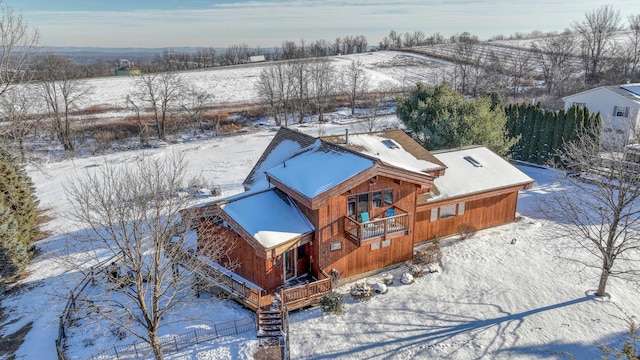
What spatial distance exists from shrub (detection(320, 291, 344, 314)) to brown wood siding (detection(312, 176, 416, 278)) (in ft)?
5.33

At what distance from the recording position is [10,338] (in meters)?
15.0

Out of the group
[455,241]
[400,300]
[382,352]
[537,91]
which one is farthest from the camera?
[537,91]

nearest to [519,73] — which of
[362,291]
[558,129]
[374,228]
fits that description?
[558,129]

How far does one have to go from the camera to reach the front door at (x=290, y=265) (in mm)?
16625

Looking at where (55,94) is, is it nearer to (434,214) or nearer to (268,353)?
(434,214)

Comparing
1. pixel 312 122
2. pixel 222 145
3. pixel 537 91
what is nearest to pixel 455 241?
pixel 222 145

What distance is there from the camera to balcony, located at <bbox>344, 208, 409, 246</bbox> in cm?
1627

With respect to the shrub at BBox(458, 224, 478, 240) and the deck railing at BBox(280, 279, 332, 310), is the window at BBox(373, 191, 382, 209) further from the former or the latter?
the shrub at BBox(458, 224, 478, 240)

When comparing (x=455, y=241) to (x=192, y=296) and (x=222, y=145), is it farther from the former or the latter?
(x=222, y=145)

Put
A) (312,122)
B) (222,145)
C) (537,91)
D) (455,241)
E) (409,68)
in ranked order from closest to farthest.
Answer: (455,241) → (222,145) → (312,122) → (537,91) → (409,68)

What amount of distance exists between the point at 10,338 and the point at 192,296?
21.5 feet

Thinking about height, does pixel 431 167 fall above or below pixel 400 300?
above

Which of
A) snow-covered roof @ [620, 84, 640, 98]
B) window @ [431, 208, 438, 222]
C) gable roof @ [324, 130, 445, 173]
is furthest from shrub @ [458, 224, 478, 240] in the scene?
snow-covered roof @ [620, 84, 640, 98]

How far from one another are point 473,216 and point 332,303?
10196mm
